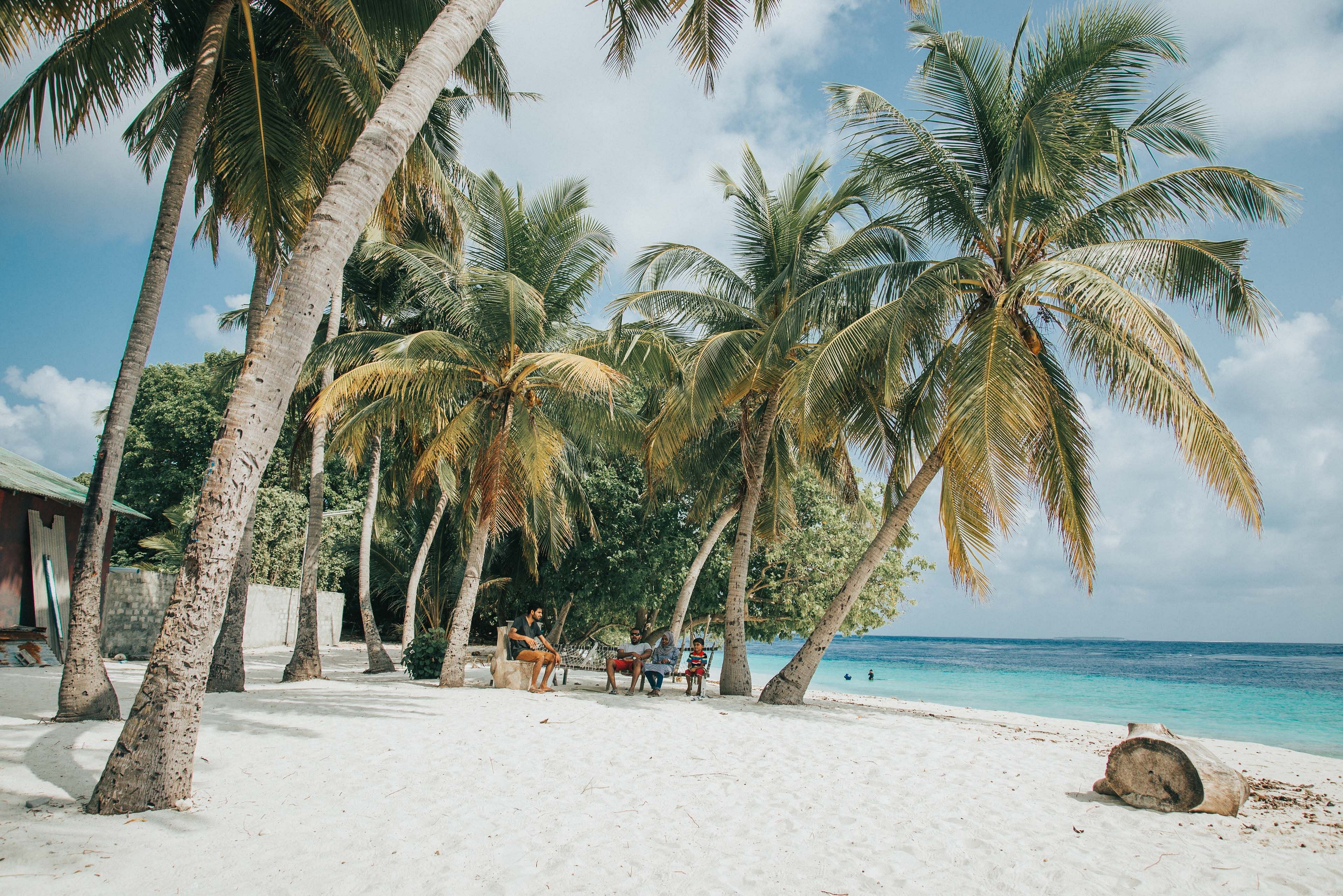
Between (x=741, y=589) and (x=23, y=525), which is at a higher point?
(x=23, y=525)

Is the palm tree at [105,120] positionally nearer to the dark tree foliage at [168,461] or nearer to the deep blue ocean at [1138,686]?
the deep blue ocean at [1138,686]

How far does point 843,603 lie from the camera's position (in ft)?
32.9

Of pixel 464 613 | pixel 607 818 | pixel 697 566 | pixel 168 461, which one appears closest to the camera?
pixel 607 818

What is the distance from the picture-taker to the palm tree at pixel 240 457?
12.6 feet

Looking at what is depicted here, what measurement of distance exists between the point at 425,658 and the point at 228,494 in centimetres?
874

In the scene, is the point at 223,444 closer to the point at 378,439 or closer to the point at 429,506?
the point at 378,439

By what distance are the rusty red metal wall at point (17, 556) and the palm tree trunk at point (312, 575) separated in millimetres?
3156

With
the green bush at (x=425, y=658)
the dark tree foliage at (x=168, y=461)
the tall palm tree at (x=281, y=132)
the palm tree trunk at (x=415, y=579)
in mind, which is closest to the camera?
the tall palm tree at (x=281, y=132)

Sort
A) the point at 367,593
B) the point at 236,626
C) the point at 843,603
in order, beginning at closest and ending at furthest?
the point at 236,626 < the point at 843,603 < the point at 367,593

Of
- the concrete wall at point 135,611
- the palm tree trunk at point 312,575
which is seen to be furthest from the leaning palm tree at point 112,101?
the concrete wall at point 135,611

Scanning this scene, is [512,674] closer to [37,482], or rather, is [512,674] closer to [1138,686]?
[37,482]

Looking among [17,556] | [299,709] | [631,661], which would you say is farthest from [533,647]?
[17,556]

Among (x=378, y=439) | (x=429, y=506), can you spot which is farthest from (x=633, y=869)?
(x=429, y=506)

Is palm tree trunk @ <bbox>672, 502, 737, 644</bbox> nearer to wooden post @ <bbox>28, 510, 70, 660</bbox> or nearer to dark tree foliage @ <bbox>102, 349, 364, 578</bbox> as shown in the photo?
wooden post @ <bbox>28, 510, 70, 660</bbox>
